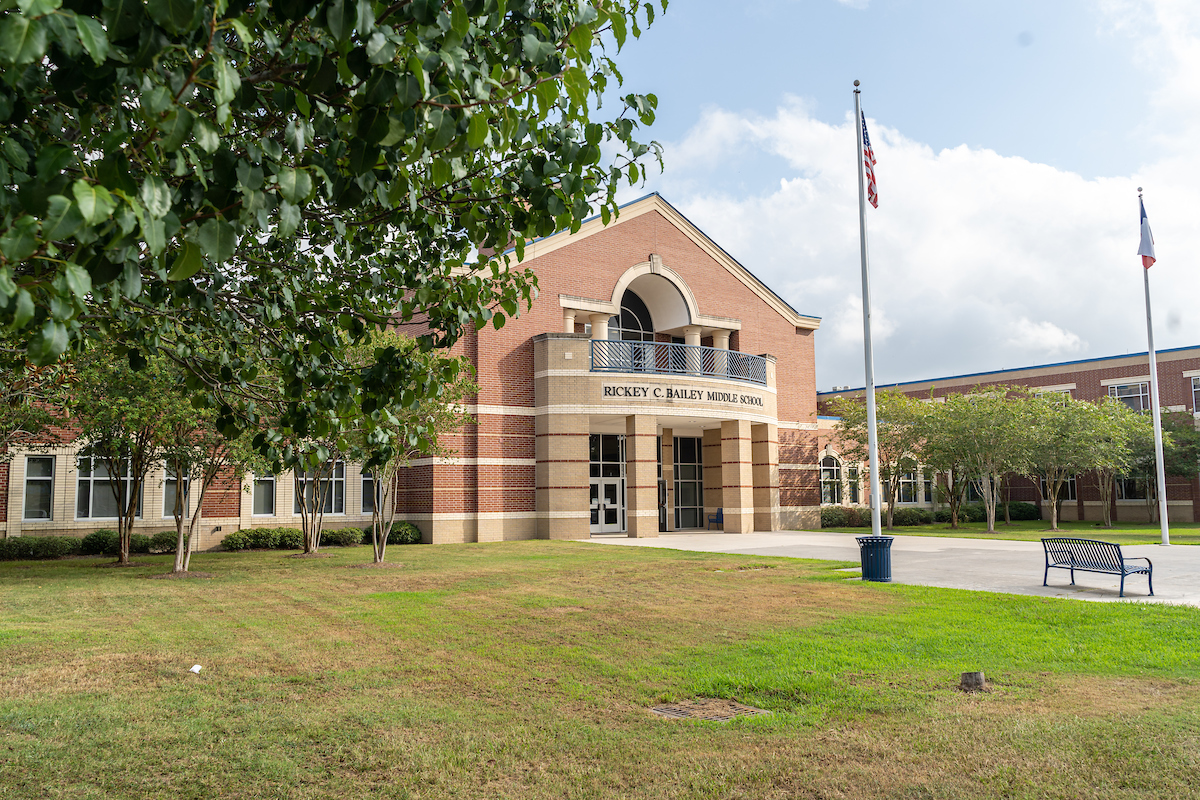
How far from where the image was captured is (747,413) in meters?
31.6

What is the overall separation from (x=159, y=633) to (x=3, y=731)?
4168 millimetres

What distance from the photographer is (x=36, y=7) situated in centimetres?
172

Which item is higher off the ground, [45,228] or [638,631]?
[45,228]

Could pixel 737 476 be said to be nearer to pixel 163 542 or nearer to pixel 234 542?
pixel 234 542

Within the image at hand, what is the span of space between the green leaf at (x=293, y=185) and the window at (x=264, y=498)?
87.2 ft

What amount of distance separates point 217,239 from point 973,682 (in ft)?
23.7

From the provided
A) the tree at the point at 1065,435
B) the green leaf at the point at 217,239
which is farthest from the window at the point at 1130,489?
the green leaf at the point at 217,239

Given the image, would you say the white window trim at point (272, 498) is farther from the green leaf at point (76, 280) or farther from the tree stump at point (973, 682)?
the green leaf at point (76, 280)

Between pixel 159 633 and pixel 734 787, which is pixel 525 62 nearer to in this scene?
pixel 734 787

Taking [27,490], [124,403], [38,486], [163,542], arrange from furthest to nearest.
→ [163,542] < [38,486] < [27,490] < [124,403]

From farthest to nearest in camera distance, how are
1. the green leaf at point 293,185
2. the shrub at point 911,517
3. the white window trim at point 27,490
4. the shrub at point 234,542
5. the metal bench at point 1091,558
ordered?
the shrub at point 911,517 → the shrub at point 234,542 → the white window trim at point 27,490 → the metal bench at point 1091,558 → the green leaf at point 293,185

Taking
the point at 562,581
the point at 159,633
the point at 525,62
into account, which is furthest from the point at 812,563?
the point at 525,62

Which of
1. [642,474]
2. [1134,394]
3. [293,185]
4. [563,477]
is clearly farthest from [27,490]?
[1134,394]

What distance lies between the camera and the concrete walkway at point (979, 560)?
13.6 metres
